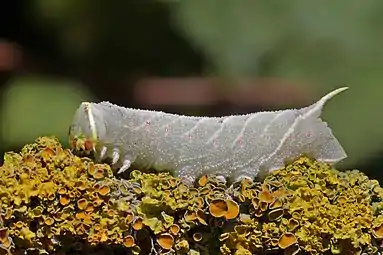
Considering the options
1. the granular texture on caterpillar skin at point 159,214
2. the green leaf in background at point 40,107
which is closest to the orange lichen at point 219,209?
the granular texture on caterpillar skin at point 159,214

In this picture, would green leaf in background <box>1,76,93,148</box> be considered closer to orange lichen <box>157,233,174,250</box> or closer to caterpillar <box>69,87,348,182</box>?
caterpillar <box>69,87,348,182</box>

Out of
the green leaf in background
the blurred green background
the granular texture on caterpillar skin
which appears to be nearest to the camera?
the granular texture on caterpillar skin

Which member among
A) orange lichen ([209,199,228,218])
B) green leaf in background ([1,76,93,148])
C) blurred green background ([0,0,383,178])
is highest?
orange lichen ([209,199,228,218])

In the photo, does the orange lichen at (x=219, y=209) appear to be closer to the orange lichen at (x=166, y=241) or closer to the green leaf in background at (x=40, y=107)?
the orange lichen at (x=166, y=241)

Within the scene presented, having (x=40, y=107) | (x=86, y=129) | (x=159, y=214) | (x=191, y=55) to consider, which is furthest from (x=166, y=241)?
(x=40, y=107)

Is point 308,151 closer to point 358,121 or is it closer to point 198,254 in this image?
point 198,254

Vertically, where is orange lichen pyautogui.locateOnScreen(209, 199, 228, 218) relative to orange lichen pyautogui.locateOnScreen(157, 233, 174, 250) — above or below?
above

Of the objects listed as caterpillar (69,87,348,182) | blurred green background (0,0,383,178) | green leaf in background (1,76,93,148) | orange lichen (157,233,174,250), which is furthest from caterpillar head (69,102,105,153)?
green leaf in background (1,76,93,148)
